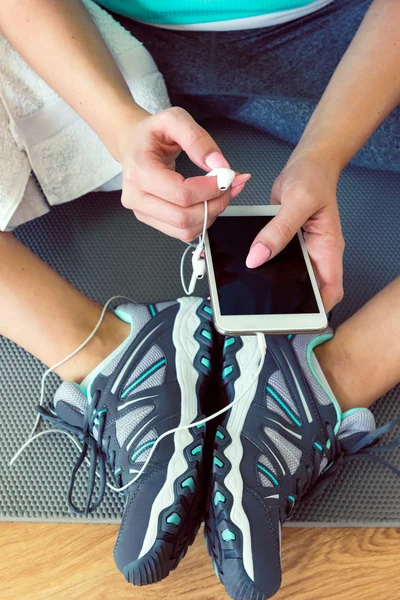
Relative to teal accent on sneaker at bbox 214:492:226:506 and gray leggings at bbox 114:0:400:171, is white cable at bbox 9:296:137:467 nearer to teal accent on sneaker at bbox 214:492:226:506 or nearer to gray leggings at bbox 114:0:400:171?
teal accent on sneaker at bbox 214:492:226:506

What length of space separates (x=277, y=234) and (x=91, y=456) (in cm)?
35

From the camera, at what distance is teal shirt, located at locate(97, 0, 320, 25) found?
76 cm

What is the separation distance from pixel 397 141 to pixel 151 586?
72cm

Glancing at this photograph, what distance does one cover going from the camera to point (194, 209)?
543mm

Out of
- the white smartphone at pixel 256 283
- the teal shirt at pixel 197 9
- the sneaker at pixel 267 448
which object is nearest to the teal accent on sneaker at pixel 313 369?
the sneaker at pixel 267 448

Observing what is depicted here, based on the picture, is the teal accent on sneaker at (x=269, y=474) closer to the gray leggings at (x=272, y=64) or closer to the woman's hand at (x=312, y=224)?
the woman's hand at (x=312, y=224)

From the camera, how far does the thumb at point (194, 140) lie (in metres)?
0.52

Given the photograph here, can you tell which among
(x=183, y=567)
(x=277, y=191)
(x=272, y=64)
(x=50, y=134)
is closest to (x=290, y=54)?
(x=272, y=64)

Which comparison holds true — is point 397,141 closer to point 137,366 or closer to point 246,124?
point 246,124

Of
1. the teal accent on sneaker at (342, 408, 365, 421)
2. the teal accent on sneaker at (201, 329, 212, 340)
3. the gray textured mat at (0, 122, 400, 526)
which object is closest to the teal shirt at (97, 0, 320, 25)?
the gray textured mat at (0, 122, 400, 526)

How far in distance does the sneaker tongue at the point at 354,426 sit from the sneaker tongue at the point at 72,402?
32 cm

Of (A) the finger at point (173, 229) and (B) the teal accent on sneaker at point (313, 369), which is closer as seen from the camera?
(A) the finger at point (173, 229)

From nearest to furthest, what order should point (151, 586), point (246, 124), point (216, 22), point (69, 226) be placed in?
point (151, 586) < point (216, 22) < point (69, 226) < point (246, 124)

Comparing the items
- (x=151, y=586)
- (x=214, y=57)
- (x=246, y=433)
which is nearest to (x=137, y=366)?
(x=246, y=433)
